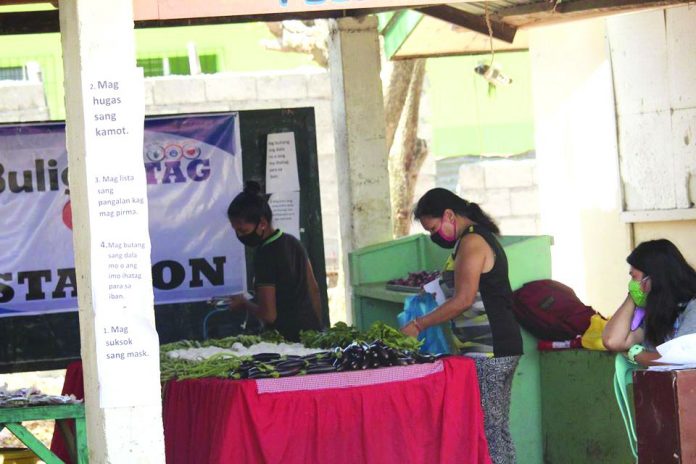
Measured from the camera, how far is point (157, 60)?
23.7 meters

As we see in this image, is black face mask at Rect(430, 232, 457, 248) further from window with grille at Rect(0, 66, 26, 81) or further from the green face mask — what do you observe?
window with grille at Rect(0, 66, 26, 81)

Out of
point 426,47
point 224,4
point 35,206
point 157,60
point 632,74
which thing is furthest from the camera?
point 157,60

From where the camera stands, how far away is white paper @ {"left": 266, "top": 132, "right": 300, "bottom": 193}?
9406 millimetres

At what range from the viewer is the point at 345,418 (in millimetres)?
6098

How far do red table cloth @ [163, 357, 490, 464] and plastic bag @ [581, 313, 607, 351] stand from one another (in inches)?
49.9

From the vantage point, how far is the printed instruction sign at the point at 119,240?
493 cm

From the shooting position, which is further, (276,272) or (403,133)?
(403,133)

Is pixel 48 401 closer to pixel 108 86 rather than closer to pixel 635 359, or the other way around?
pixel 108 86

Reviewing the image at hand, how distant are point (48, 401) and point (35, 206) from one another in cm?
377

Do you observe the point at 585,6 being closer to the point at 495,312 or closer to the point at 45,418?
the point at 495,312

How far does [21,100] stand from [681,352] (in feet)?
44.2

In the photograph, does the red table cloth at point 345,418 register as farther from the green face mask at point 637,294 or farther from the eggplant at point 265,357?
the green face mask at point 637,294

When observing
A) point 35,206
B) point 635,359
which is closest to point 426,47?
point 35,206

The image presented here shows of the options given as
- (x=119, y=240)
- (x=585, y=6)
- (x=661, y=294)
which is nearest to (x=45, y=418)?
(x=119, y=240)
